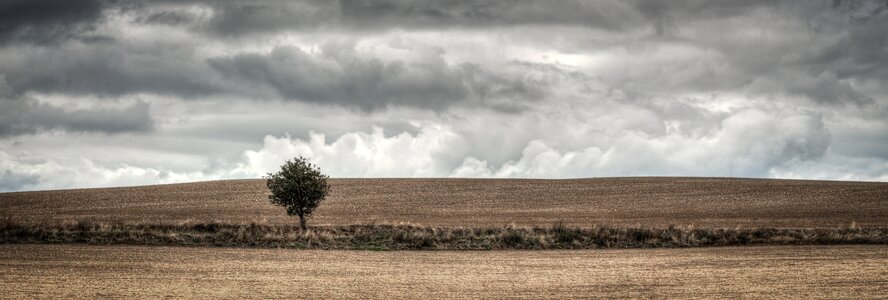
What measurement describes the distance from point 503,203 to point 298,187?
22155 millimetres

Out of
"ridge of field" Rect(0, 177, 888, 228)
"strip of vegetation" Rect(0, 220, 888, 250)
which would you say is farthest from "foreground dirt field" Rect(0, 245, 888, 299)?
"ridge of field" Rect(0, 177, 888, 228)

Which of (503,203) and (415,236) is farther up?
(503,203)

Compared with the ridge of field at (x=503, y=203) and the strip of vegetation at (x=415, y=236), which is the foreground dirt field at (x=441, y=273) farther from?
the ridge of field at (x=503, y=203)

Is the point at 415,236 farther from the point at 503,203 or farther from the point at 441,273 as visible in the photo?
the point at 503,203

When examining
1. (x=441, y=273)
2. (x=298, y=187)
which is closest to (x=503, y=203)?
(x=298, y=187)

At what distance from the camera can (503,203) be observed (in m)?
67.5

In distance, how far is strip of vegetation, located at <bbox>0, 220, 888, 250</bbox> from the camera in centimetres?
4369

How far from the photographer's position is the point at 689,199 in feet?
226

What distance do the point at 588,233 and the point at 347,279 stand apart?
2008cm

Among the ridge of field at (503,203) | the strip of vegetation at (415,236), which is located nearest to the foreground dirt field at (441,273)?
the strip of vegetation at (415,236)

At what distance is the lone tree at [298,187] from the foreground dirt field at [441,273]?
8.87 meters

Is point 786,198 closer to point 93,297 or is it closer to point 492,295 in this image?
point 492,295

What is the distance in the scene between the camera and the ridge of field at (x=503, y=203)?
53438mm

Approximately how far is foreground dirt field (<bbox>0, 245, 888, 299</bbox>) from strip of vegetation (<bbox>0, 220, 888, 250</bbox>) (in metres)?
2.39
